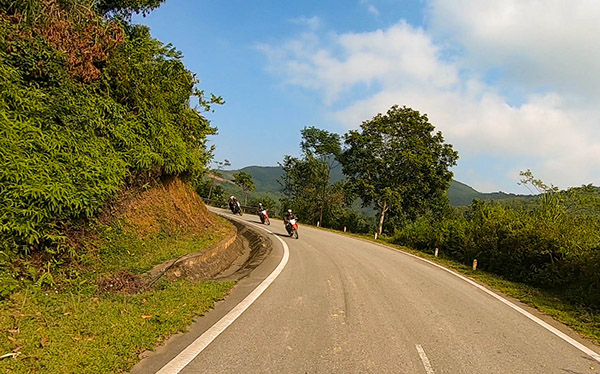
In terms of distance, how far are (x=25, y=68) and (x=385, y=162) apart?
25.3 metres

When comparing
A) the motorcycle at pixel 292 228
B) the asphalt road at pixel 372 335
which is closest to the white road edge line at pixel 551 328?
the asphalt road at pixel 372 335

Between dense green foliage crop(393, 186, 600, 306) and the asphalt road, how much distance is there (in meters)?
3.21

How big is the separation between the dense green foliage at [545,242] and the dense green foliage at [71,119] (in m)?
11.0

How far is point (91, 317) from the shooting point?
4.46 m

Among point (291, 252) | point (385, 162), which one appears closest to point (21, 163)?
point (291, 252)

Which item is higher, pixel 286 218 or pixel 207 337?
pixel 286 218

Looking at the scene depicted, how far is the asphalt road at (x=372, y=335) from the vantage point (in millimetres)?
4027

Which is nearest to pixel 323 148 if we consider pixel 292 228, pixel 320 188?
pixel 320 188

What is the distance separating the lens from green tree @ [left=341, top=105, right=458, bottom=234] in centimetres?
2884

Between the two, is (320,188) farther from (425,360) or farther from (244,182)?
(425,360)

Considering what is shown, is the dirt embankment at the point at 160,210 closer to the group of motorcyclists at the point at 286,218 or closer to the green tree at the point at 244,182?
the group of motorcyclists at the point at 286,218

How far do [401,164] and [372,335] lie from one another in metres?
25.5

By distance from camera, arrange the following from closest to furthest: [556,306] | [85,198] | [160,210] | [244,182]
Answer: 1. [85,198]
2. [556,306]
3. [160,210]
4. [244,182]

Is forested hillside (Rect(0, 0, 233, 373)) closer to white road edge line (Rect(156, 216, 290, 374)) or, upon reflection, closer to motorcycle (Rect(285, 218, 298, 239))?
white road edge line (Rect(156, 216, 290, 374))
